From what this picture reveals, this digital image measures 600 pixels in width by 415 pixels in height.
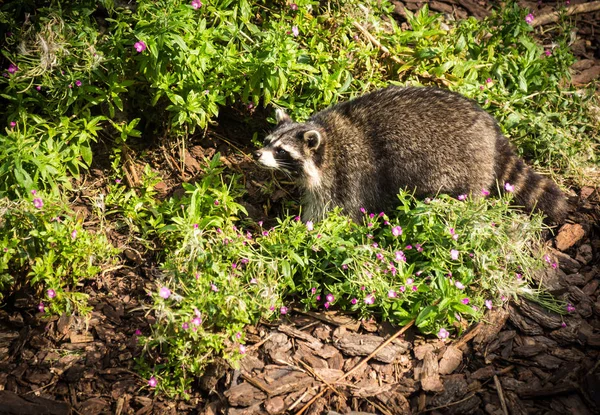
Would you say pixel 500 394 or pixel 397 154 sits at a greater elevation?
pixel 397 154

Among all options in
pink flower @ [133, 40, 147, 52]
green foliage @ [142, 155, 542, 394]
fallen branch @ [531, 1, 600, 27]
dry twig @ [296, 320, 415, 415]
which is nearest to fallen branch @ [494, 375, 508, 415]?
green foliage @ [142, 155, 542, 394]

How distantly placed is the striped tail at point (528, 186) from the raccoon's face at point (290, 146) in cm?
175

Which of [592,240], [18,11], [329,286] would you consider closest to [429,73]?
[592,240]

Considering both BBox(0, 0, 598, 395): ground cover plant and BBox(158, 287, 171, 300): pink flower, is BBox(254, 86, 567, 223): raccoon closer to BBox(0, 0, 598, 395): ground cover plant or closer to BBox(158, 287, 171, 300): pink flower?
BBox(0, 0, 598, 395): ground cover plant

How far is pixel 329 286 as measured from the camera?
468cm

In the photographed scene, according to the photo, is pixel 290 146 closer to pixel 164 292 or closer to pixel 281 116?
pixel 281 116

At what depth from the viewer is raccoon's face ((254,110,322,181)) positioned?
571cm

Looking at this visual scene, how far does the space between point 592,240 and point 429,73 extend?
2.41 m

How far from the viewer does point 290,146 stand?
5773 millimetres

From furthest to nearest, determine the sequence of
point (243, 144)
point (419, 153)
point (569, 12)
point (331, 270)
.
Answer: point (569, 12) → point (243, 144) → point (419, 153) → point (331, 270)

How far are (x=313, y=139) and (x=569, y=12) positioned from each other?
4.33 metres

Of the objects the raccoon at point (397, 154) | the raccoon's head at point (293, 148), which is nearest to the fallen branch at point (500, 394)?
the raccoon at point (397, 154)

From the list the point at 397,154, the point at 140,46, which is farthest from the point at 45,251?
the point at 397,154

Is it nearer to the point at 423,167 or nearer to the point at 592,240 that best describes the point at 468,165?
the point at 423,167
